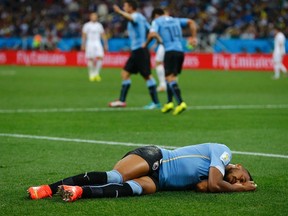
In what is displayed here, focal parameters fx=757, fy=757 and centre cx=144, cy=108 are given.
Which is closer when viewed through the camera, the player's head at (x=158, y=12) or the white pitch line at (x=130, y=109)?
the white pitch line at (x=130, y=109)

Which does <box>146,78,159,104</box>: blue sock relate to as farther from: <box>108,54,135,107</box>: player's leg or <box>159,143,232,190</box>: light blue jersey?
<box>159,143,232,190</box>: light blue jersey

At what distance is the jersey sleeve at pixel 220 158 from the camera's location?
8.20m

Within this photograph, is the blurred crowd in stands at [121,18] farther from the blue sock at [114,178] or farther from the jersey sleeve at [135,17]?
the blue sock at [114,178]

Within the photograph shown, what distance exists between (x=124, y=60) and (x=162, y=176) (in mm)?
35016

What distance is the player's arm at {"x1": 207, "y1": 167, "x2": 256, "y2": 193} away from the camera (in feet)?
26.8

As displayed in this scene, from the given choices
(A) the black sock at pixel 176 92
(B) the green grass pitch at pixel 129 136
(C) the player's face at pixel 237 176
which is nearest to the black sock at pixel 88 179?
(B) the green grass pitch at pixel 129 136

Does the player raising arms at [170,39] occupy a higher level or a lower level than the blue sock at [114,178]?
higher

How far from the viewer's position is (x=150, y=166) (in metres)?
8.12

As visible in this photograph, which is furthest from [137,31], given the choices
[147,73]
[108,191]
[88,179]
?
[108,191]

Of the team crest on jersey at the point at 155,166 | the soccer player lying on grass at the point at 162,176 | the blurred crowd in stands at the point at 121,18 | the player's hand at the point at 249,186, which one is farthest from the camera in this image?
the blurred crowd in stands at the point at 121,18

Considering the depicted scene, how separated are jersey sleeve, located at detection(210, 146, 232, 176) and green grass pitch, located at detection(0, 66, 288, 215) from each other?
0.34m

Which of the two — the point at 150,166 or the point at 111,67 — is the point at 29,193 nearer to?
the point at 150,166

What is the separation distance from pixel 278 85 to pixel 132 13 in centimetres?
1062

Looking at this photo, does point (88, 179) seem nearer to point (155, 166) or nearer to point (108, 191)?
point (108, 191)
